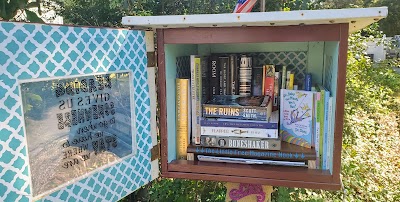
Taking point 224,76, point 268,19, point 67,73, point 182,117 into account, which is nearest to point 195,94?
point 182,117

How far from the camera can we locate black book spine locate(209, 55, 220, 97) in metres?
1.46

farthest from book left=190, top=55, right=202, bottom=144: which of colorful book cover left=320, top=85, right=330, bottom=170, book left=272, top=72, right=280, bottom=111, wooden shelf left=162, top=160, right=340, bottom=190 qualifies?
colorful book cover left=320, top=85, right=330, bottom=170

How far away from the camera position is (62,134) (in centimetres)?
91

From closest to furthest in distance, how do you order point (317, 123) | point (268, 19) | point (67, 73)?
point (67, 73), point (268, 19), point (317, 123)

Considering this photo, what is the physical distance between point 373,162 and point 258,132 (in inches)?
95.3

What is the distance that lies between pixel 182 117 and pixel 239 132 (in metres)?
0.22

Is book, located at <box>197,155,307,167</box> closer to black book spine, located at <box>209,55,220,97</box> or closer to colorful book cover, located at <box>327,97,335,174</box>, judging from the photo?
colorful book cover, located at <box>327,97,335,174</box>

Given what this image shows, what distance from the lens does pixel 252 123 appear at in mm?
1295

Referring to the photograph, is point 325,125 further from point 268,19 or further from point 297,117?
point 268,19

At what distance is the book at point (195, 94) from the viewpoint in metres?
1.30

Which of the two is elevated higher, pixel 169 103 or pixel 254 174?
pixel 169 103

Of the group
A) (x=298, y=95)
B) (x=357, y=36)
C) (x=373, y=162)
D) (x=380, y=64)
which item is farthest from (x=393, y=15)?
(x=298, y=95)

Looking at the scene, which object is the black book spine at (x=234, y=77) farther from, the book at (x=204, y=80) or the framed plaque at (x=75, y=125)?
the framed plaque at (x=75, y=125)

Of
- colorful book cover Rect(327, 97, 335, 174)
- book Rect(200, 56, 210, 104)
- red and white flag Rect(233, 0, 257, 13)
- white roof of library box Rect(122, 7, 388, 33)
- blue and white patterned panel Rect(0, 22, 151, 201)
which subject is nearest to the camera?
blue and white patterned panel Rect(0, 22, 151, 201)
